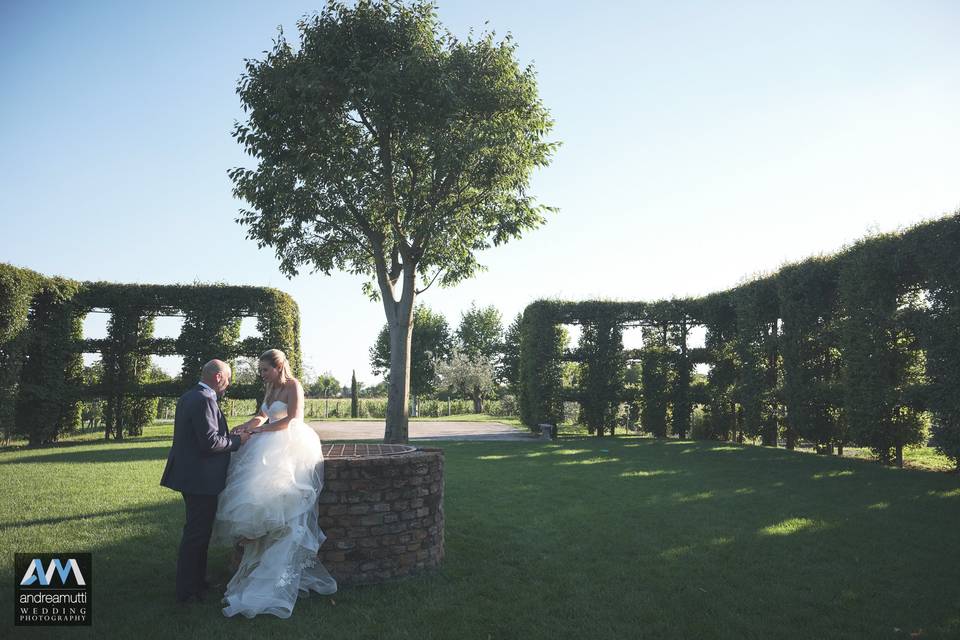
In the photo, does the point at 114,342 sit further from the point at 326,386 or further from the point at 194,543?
the point at 326,386

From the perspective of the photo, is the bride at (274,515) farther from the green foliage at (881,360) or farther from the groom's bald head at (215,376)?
the green foliage at (881,360)

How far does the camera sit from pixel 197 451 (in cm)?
512

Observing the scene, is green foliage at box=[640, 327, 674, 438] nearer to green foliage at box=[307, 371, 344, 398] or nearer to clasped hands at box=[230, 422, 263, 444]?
clasped hands at box=[230, 422, 263, 444]

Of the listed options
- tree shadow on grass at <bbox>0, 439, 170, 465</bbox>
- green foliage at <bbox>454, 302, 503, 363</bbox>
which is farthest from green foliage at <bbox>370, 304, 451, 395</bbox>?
tree shadow on grass at <bbox>0, 439, 170, 465</bbox>

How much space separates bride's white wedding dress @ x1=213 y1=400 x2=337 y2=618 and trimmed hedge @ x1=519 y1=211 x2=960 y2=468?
13747 mm

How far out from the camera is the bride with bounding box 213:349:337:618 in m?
4.93

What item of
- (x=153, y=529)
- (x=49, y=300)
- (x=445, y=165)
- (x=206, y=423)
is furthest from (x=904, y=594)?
(x=49, y=300)

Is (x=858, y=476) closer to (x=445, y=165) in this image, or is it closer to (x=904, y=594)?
(x=904, y=594)

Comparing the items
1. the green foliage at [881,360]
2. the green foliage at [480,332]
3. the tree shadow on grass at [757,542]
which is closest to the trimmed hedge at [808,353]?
the green foliage at [881,360]

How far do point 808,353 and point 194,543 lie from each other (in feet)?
A: 59.3

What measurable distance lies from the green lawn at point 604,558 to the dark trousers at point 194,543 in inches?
10.3

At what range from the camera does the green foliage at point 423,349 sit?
1870 inches

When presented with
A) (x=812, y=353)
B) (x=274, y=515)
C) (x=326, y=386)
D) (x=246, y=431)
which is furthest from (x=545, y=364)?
(x=326, y=386)

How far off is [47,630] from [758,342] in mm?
20492
